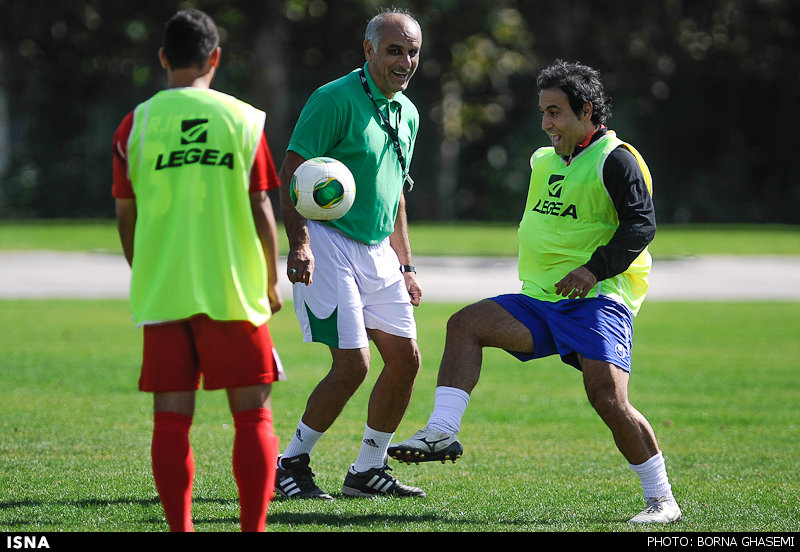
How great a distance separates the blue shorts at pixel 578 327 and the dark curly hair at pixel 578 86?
94 centimetres

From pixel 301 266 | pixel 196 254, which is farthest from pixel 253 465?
pixel 301 266

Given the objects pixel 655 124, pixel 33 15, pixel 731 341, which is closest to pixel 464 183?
pixel 655 124

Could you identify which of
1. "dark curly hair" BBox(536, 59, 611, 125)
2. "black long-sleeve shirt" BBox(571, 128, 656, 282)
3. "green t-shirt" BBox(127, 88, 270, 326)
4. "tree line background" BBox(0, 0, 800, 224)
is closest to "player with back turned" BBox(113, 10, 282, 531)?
"green t-shirt" BBox(127, 88, 270, 326)

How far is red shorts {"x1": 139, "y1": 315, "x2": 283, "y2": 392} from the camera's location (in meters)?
4.42

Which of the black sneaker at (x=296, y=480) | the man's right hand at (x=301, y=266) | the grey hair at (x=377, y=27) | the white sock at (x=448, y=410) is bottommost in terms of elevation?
the black sneaker at (x=296, y=480)

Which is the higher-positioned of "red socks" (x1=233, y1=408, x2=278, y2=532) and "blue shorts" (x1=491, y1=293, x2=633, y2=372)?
"blue shorts" (x1=491, y1=293, x2=633, y2=372)

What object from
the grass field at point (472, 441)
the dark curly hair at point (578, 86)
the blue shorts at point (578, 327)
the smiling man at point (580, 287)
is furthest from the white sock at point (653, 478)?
the dark curly hair at point (578, 86)

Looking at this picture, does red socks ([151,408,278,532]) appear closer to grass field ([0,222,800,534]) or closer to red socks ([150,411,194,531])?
red socks ([150,411,194,531])

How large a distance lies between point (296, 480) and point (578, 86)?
96.7 inches

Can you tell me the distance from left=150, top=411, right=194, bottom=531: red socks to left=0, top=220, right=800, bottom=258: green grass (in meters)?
17.7

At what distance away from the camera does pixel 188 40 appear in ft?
14.5

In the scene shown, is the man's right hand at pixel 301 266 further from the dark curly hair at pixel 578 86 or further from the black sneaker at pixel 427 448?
the dark curly hair at pixel 578 86

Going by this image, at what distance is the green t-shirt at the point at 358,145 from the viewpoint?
228 inches
